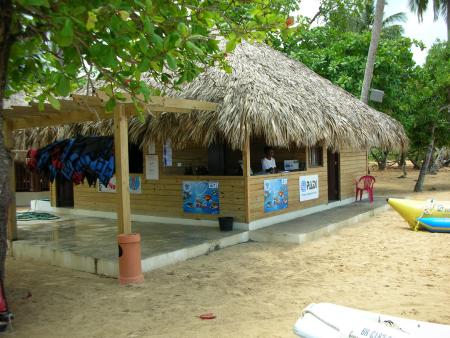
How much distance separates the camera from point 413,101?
14.9 m

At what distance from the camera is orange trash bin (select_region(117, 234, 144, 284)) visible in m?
5.37

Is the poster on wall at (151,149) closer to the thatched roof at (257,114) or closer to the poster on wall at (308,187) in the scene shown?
the thatched roof at (257,114)

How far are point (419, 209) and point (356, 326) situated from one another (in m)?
6.42

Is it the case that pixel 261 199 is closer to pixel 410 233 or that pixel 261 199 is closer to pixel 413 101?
pixel 410 233

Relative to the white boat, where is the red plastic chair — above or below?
above

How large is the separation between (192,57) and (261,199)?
3873mm

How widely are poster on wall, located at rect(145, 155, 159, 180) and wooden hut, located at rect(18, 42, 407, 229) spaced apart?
0.02 m

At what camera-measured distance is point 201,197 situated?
862 centimetres

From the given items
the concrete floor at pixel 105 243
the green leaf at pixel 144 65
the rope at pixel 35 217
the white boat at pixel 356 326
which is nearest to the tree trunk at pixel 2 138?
the green leaf at pixel 144 65

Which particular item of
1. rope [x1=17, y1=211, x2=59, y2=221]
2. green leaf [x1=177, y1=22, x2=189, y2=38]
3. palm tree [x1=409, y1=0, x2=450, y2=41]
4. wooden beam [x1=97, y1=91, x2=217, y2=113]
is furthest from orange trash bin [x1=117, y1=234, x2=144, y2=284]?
palm tree [x1=409, y1=0, x2=450, y2=41]

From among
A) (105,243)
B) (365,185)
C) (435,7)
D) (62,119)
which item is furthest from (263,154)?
(435,7)

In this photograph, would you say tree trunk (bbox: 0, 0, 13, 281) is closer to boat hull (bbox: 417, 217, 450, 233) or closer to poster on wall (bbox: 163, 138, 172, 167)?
poster on wall (bbox: 163, 138, 172, 167)

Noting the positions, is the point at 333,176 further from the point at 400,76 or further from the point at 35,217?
the point at 35,217

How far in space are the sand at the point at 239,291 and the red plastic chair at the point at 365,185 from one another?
4.45 m
